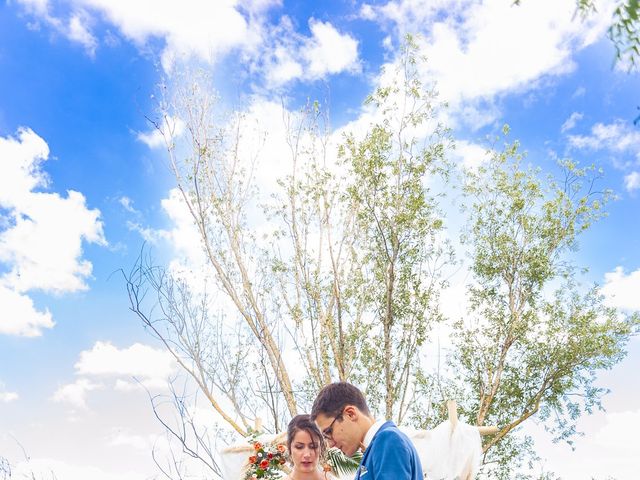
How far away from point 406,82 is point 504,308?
3.56 meters

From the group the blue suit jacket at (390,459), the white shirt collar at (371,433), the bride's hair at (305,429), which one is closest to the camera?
the blue suit jacket at (390,459)

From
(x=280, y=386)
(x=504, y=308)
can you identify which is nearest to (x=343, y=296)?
(x=280, y=386)

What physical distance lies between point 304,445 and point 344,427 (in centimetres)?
121

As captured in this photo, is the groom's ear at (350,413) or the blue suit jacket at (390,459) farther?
the groom's ear at (350,413)

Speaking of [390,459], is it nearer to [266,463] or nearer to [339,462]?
[339,462]

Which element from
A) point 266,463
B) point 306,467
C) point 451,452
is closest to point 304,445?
point 306,467

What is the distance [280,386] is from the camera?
24.1 feet

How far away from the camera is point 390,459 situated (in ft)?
6.32

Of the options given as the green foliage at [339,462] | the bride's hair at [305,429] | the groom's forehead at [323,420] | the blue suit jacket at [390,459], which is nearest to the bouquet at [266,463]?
the green foliage at [339,462]

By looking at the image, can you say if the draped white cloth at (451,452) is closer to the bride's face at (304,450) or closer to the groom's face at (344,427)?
the bride's face at (304,450)

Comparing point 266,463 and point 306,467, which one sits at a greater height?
point 266,463

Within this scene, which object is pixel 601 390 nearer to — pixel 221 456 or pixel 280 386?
pixel 280 386

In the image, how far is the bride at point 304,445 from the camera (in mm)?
3289

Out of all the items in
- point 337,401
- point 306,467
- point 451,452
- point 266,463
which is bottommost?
point 337,401
